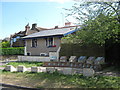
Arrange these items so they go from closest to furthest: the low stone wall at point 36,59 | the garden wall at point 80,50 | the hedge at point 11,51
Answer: the garden wall at point 80,50 < the low stone wall at point 36,59 < the hedge at point 11,51

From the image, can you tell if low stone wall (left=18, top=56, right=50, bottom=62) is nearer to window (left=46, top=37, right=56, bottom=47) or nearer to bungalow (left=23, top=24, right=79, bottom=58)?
bungalow (left=23, top=24, right=79, bottom=58)

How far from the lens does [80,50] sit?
16.7 meters

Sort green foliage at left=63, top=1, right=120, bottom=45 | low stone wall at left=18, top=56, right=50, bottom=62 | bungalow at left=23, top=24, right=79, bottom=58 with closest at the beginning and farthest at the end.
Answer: green foliage at left=63, top=1, right=120, bottom=45 < low stone wall at left=18, top=56, right=50, bottom=62 < bungalow at left=23, top=24, right=79, bottom=58

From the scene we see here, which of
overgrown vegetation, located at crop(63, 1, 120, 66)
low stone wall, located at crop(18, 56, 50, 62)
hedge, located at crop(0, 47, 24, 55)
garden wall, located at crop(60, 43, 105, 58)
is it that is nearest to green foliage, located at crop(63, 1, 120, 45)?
overgrown vegetation, located at crop(63, 1, 120, 66)

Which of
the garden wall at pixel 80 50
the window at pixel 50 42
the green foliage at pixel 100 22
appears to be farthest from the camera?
the window at pixel 50 42

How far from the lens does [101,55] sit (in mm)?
14773

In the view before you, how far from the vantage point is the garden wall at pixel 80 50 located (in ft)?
49.4

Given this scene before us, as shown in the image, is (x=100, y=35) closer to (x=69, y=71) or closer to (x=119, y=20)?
(x=119, y=20)

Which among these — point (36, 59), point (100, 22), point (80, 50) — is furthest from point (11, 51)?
point (100, 22)

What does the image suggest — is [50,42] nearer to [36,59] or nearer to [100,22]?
[36,59]

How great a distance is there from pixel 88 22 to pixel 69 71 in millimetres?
3567

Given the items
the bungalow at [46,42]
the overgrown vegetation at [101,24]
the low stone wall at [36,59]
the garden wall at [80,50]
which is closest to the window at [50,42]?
the bungalow at [46,42]

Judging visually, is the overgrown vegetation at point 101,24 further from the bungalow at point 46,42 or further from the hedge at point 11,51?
the hedge at point 11,51

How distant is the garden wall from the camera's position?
15065 millimetres
